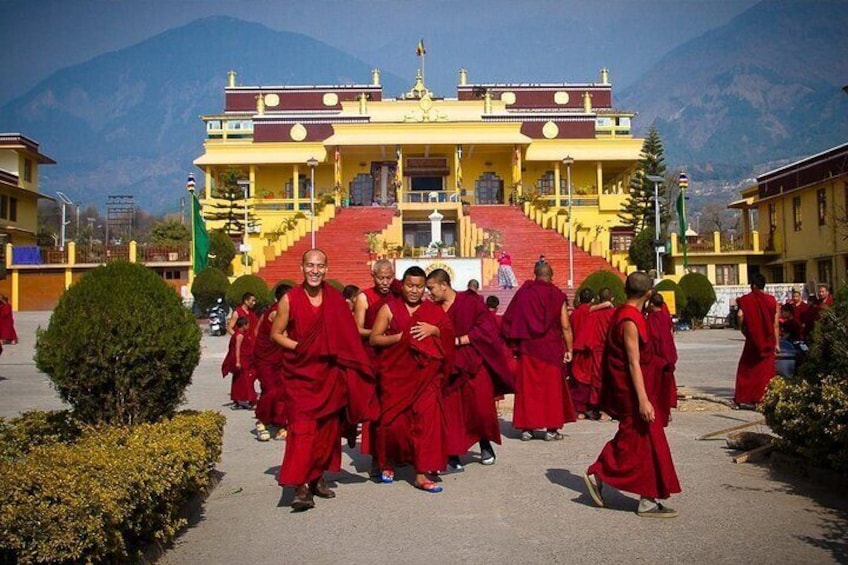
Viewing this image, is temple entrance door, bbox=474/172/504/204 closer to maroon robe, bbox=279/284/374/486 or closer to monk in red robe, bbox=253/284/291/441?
monk in red robe, bbox=253/284/291/441

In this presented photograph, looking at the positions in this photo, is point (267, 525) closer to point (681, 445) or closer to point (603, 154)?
point (681, 445)

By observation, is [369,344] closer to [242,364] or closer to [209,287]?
[242,364]

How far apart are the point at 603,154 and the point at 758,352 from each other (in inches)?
1433

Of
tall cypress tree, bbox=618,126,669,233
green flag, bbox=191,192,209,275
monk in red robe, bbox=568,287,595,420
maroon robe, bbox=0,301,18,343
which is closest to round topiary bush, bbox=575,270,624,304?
monk in red robe, bbox=568,287,595,420

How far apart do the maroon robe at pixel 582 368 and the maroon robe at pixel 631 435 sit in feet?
15.2

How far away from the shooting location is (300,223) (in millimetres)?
34969

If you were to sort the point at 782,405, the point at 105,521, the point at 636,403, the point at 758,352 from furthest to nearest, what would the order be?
the point at 758,352 → the point at 782,405 → the point at 636,403 → the point at 105,521

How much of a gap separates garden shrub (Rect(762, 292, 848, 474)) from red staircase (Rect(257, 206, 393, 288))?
22.4m

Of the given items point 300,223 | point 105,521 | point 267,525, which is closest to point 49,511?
point 105,521

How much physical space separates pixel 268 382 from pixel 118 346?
3.50m

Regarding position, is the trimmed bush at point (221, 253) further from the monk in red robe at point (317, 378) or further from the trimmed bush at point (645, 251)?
the monk in red robe at point (317, 378)

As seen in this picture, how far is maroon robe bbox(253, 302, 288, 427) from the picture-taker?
8789 millimetres

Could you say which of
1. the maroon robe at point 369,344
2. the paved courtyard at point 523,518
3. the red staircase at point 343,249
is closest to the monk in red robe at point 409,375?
the maroon robe at point 369,344

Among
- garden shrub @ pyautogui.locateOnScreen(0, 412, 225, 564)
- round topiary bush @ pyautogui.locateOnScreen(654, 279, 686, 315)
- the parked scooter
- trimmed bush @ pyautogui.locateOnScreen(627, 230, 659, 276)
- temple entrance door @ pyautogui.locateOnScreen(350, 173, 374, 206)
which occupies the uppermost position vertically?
temple entrance door @ pyautogui.locateOnScreen(350, 173, 374, 206)
